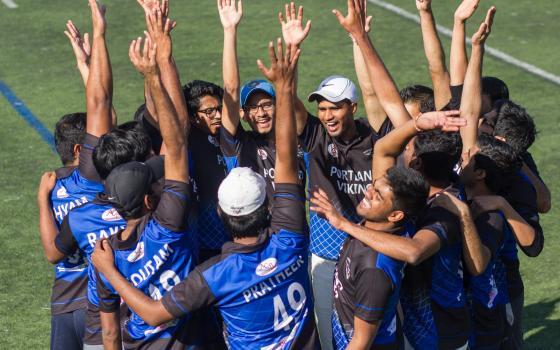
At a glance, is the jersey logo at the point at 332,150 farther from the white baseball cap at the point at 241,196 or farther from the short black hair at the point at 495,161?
the white baseball cap at the point at 241,196

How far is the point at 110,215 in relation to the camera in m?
5.77

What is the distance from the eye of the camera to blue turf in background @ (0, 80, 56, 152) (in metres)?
12.6

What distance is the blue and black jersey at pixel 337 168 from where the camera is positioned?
6.77m

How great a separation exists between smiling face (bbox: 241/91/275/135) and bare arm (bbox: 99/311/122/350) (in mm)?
2038

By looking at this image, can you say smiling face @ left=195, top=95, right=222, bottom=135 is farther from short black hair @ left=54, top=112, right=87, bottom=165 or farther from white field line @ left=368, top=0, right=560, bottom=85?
white field line @ left=368, top=0, right=560, bottom=85

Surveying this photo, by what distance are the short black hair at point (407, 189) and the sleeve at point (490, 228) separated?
60 centimetres

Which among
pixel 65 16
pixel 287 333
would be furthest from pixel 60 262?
pixel 65 16

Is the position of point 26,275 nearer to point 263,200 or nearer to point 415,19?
point 263,200

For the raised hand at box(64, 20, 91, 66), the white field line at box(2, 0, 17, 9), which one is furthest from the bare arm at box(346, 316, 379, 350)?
the white field line at box(2, 0, 17, 9)

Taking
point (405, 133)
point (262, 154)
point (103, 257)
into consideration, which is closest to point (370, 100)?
point (262, 154)

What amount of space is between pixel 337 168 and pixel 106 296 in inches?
82.1

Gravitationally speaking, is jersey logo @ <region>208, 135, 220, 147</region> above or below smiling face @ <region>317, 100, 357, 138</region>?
below

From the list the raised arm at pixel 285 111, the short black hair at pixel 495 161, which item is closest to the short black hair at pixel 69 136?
the raised arm at pixel 285 111

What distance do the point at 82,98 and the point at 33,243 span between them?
450 centimetres
